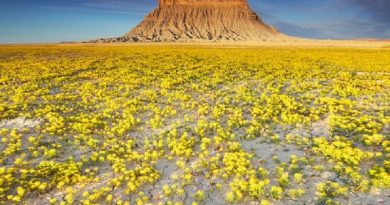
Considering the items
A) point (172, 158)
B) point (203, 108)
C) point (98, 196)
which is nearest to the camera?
point (98, 196)

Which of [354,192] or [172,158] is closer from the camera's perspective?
[354,192]

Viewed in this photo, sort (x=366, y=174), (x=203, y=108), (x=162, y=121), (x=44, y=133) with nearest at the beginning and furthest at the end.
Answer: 1. (x=366, y=174)
2. (x=44, y=133)
3. (x=162, y=121)
4. (x=203, y=108)

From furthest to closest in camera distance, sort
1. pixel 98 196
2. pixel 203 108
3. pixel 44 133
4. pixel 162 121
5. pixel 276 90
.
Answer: pixel 276 90 → pixel 203 108 → pixel 162 121 → pixel 44 133 → pixel 98 196

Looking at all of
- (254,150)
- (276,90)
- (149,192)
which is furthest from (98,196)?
(276,90)

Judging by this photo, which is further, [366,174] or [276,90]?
[276,90]

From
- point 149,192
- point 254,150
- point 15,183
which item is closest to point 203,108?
point 254,150

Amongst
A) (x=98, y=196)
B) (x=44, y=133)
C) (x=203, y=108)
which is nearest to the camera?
(x=98, y=196)

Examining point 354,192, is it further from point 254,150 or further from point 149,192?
point 149,192

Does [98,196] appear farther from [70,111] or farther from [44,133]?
[70,111]
